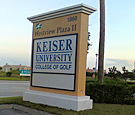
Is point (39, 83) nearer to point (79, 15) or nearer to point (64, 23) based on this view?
point (64, 23)

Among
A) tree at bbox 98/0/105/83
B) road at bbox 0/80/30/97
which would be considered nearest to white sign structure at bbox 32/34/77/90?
tree at bbox 98/0/105/83

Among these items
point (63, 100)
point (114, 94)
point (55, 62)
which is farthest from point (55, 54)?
point (114, 94)

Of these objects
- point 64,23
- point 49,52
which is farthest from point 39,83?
point 64,23

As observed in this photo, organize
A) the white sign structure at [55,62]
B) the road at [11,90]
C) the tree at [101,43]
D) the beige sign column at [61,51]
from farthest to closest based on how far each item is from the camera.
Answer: the road at [11,90]
the tree at [101,43]
the white sign structure at [55,62]
the beige sign column at [61,51]

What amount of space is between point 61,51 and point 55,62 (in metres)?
0.58

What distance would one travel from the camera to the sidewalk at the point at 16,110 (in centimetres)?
845

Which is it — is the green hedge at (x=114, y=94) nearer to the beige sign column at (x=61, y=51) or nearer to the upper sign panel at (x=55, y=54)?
the beige sign column at (x=61, y=51)

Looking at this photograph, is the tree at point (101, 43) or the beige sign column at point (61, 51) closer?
the beige sign column at point (61, 51)

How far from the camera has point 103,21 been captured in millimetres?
12523

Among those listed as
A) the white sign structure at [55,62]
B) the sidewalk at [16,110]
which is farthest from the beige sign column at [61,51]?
the sidewalk at [16,110]

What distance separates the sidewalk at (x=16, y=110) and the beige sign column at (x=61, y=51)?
1.05 meters

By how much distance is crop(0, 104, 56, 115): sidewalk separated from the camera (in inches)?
332

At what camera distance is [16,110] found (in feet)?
30.0

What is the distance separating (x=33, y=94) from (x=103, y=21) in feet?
18.8
